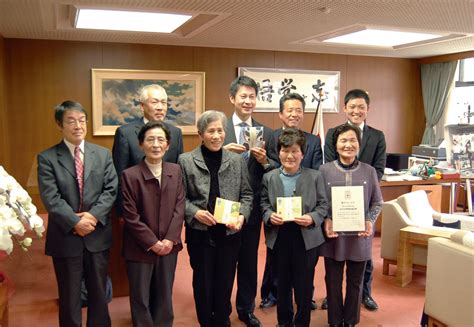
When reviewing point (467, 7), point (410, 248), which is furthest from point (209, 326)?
Result: point (467, 7)

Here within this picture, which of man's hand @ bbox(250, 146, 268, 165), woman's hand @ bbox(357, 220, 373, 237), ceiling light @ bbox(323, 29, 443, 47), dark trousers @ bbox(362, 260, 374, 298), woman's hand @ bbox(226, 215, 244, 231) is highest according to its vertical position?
ceiling light @ bbox(323, 29, 443, 47)

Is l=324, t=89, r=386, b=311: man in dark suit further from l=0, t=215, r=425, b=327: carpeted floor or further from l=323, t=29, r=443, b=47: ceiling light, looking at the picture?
l=323, t=29, r=443, b=47: ceiling light

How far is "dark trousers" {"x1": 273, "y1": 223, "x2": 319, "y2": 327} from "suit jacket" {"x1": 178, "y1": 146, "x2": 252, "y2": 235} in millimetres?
287

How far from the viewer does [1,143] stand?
5922 millimetres

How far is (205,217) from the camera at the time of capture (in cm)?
255

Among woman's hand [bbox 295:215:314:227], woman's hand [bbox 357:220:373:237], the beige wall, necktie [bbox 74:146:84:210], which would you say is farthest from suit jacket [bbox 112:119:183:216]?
the beige wall

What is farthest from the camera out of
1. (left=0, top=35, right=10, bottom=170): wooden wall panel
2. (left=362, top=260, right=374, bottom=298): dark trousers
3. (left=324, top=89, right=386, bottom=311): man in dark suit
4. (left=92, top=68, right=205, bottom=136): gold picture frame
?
(left=92, top=68, right=205, bottom=136): gold picture frame

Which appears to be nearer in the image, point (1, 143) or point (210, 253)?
point (210, 253)

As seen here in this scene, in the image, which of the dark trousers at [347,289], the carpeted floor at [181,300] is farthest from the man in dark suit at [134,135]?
the dark trousers at [347,289]

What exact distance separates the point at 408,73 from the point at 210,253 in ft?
24.0

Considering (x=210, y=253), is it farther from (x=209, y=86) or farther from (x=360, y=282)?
(x=209, y=86)

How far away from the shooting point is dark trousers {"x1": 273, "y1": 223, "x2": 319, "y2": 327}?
2.72m

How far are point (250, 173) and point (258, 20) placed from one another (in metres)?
2.69

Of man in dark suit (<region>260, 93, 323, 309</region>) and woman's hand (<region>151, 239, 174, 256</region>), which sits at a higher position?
man in dark suit (<region>260, 93, 323, 309</region>)
